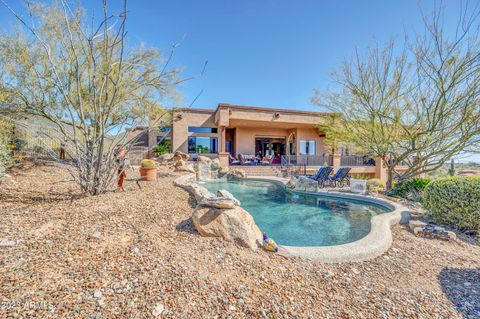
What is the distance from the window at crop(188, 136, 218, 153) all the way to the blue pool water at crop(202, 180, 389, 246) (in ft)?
26.9

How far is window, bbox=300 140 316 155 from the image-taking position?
19.2 m

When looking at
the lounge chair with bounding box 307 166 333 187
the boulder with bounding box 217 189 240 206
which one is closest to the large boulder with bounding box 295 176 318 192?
the lounge chair with bounding box 307 166 333 187

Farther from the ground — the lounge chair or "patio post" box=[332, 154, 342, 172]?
"patio post" box=[332, 154, 342, 172]

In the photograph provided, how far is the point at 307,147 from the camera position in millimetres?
19453

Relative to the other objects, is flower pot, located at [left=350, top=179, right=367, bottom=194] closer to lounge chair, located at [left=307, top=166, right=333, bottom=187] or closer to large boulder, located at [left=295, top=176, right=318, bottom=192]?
large boulder, located at [left=295, top=176, right=318, bottom=192]

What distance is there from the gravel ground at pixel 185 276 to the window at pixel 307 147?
15641 mm

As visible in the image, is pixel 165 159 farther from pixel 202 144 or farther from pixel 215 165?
pixel 202 144

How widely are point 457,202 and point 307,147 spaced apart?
14.9m

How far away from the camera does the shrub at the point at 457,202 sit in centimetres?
457

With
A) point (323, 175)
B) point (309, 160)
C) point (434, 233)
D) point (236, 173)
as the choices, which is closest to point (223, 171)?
point (236, 173)

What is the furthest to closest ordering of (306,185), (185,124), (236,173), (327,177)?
(185,124)
(236,173)
(327,177)
(306,185)

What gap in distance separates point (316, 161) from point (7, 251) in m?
17.3

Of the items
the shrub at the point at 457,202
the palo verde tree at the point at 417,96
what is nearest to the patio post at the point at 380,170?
the palo verde tree at the point at 417,96

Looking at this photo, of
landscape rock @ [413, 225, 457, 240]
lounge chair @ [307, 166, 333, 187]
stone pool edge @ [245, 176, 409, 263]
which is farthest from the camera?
lounge chair @ [307, 166, 333, 187]
